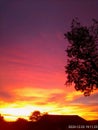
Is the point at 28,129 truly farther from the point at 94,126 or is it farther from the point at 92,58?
the point at 92,58

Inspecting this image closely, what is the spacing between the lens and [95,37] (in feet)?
147

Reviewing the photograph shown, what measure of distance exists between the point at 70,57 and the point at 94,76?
13.2 ft

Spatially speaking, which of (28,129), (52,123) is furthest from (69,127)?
(28,129)

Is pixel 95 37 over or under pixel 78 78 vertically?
over

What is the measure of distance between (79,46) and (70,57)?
2004 mm

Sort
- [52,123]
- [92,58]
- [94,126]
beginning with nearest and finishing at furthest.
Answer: [92,58], [94,126], [52,123]

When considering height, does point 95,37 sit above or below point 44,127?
above

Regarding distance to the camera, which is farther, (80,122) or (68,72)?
(80,122)

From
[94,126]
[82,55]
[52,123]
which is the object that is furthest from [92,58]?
[52,123]

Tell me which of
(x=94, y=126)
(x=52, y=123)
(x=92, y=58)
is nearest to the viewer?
(x=92, y=58)

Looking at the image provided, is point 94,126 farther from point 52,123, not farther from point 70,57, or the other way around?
point 70,57

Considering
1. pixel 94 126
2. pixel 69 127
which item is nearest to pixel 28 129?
pixel 69 127

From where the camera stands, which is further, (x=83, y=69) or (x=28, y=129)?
(x=28, y=129)

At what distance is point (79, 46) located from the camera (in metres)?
45.0
